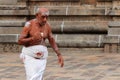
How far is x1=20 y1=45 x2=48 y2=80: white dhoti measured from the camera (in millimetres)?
6746

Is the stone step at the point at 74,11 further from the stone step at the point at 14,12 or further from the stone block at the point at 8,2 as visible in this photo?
the stone block at the point at 8,2

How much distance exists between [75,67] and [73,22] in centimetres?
470

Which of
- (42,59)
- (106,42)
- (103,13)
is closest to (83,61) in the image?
(106,42)

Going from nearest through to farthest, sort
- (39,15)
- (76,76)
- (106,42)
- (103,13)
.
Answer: (39,15) → (76,76) → (106,42) → (103,13)

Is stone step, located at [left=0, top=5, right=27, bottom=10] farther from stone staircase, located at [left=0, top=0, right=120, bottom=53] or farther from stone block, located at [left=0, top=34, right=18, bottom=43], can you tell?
stone block, located at [left=0, top=34, right=18, bottom=43]

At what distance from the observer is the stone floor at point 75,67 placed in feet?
34.4

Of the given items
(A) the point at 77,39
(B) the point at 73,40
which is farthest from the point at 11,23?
(A) the point at 77,39

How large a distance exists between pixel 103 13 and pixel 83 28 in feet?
2.93

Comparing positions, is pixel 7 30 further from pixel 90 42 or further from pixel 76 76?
pixel 76 76

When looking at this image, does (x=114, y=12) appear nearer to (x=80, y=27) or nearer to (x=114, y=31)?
Result: (x=114, y=31)

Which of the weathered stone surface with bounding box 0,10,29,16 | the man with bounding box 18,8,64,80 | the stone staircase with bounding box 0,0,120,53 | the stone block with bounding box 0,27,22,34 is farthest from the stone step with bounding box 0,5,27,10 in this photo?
the man with bounding box 18,8,64,80

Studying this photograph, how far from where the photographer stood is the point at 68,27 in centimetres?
1627

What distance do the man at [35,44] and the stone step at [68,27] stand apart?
9.36m

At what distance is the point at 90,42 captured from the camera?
15.5 meters
